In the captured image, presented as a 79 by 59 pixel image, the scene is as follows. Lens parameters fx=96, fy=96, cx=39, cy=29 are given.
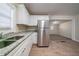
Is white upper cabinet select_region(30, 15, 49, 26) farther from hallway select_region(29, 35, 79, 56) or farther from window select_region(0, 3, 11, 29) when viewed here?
window select_region(0, 3, 11, 29)

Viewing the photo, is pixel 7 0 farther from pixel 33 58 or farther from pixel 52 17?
pixel 52 17

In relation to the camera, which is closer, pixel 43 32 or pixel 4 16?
pixel 4 16

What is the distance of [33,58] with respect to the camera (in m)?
0.81

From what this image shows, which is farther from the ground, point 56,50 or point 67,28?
point 67,28

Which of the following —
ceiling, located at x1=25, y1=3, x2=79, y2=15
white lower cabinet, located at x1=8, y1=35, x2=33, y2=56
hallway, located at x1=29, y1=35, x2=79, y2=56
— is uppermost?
ceiling, located at x1=25, y1=3, x2=79, y2=15

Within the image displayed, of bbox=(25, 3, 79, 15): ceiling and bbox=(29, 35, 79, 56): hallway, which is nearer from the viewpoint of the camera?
bbox=(25, 3, 79, 15): ceiling

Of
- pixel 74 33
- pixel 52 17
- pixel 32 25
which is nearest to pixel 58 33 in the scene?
pixel 74 33

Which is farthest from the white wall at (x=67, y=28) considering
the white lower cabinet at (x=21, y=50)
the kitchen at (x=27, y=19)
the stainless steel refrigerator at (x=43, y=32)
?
the white lower cabinet at (x=21, y=50)

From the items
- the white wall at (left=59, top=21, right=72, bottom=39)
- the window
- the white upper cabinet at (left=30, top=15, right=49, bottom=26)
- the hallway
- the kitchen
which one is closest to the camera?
the window

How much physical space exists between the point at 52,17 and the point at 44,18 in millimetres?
936

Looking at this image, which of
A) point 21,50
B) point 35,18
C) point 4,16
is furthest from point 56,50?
point 21,50

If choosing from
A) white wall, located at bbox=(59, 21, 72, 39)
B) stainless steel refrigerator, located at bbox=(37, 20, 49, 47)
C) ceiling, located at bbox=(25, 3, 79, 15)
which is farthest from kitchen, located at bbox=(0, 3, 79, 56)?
white wall, located at bbox=(59, 21, 72, 39)

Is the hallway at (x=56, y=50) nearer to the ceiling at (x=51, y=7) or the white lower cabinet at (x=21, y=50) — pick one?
the white lower cabinet at (x=21, y=50)

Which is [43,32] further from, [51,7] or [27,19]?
[51,7]
